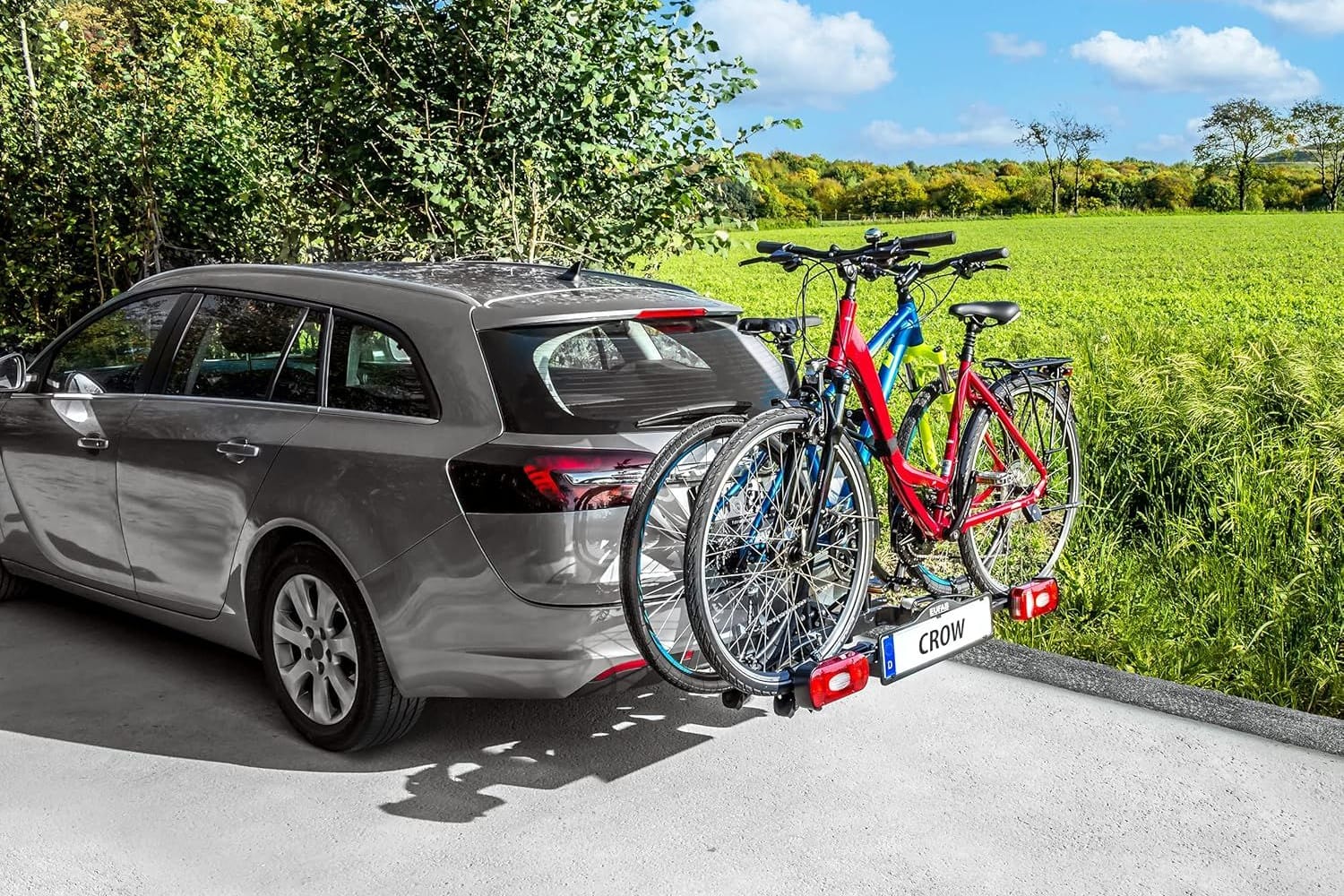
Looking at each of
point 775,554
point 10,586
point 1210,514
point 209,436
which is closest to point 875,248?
point 775,554

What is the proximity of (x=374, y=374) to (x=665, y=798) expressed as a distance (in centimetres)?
166

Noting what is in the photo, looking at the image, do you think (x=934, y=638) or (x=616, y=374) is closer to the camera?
(x=934, y=638)

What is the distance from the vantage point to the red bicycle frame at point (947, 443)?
14.0 feet

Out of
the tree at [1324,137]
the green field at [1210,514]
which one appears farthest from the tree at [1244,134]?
the green field at [1210,514]

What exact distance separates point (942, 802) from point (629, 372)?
164 cm

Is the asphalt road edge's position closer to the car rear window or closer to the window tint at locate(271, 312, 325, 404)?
the car rear window

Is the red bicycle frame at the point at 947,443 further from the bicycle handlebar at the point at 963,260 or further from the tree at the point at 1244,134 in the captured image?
the tree at the point at 1244,134

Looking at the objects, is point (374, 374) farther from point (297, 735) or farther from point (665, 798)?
point (665, 798)

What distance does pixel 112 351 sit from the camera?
5.44m

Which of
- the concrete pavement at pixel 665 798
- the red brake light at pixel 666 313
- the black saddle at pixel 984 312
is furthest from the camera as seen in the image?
the black saddle at pixel 984 312

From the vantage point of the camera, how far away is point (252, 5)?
36.4 ft

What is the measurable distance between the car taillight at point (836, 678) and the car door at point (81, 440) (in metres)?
2.88

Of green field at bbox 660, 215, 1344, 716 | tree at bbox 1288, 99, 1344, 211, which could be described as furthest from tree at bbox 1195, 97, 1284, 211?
green field at bbox 660, 215, 1344, 716

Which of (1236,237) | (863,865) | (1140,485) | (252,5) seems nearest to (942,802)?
(863,865)
